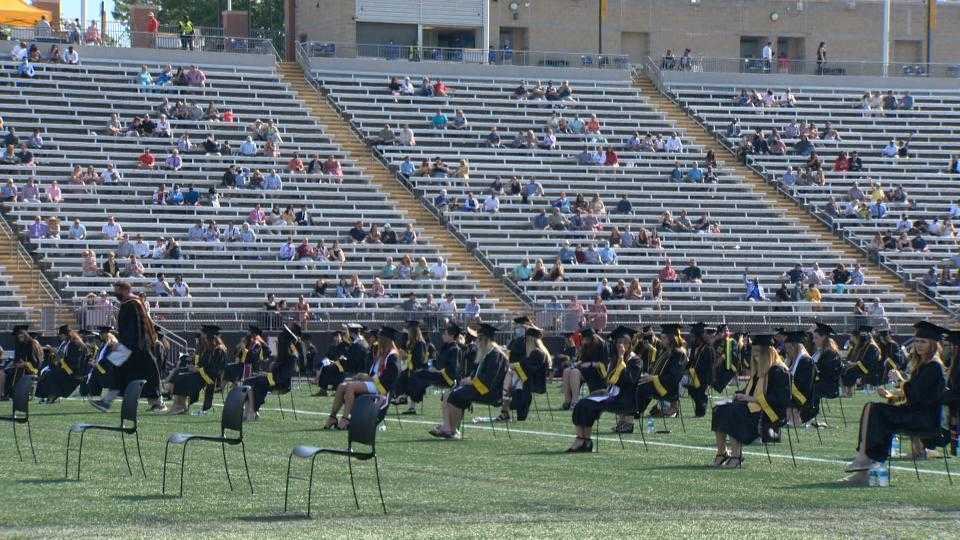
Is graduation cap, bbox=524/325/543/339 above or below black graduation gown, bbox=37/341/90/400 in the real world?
above

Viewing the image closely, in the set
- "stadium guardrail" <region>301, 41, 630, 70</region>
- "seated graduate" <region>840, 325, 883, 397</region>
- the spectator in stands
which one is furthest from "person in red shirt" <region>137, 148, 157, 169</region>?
"seated graduate" <region>840, 325, 883, 397</region>

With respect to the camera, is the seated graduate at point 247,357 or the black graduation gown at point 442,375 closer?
the black graduation gown at point 442,375

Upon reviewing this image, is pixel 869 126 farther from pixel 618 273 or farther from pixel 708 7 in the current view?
pixel 618 273

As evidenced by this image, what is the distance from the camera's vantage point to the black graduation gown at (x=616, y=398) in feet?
57.7

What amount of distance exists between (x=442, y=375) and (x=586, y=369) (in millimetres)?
2689

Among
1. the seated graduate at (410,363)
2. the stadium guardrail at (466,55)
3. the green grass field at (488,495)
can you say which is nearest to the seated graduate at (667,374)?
the green grass field at (488,495)

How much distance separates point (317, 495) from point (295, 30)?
36.6 metres

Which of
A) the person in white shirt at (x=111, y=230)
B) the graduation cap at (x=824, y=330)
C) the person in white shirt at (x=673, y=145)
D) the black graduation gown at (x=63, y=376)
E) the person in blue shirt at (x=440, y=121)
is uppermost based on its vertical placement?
the person in blue shirt at (x=440, y=121)

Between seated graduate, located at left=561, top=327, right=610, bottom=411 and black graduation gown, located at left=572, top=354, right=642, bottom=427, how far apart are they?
13.1 feet

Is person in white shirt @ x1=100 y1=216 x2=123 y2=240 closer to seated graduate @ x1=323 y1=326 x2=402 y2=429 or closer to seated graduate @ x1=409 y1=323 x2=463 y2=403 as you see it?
seated graduate @ x1=409 y1=323 x2=463 y2=403

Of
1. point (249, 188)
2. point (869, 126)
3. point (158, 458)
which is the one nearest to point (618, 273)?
point (249, 188)

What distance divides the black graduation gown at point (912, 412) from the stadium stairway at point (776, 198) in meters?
23.7

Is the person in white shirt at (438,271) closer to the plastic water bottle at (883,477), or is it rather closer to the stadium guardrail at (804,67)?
the stadium guardrail at (804,67)

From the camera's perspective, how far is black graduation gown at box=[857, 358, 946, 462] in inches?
571
